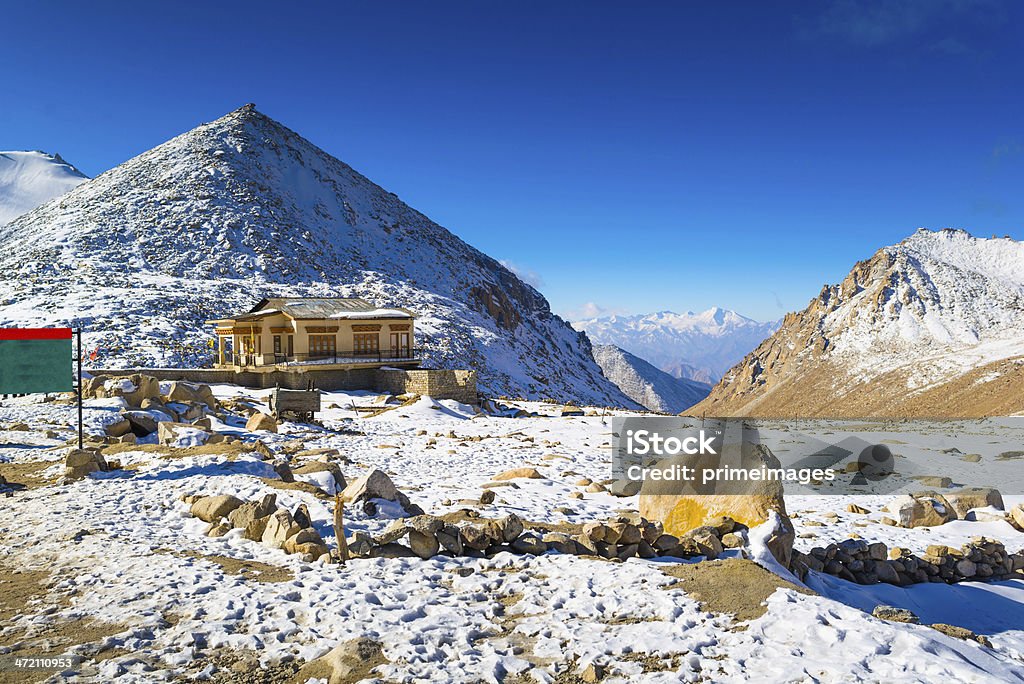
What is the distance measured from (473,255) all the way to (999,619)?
366ft

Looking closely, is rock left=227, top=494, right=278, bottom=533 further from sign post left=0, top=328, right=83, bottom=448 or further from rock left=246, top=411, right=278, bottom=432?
rock left=246, top=411, right=278, bottom=432

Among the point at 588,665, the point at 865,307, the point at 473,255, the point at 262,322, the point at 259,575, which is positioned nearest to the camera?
the point at 588,665

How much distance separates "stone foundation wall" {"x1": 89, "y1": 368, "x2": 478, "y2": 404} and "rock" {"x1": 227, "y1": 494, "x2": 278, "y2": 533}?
25061 mm

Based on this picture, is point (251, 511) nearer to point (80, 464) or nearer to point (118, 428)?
point (80, 464)

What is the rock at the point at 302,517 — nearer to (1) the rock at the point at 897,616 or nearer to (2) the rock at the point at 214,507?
(2) the rock at the point at 214,507

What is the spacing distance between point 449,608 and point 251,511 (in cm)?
475

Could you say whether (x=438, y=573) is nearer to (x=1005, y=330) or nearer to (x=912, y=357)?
(x=912, y=357)

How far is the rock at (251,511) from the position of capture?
10180 mm

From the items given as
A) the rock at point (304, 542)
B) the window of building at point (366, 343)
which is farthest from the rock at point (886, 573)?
the window of building at point (366, 343)

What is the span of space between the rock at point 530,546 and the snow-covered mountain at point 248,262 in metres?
44.3

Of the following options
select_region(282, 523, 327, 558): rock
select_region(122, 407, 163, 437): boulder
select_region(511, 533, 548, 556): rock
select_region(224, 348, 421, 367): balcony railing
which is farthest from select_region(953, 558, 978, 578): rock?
select_region(224, 348, 421, 367): balcony railing

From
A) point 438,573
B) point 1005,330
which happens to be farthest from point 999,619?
point 1005,330

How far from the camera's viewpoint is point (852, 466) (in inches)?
739

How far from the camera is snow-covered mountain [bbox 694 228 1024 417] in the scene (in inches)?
3041
